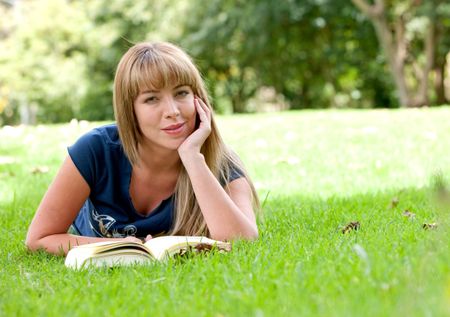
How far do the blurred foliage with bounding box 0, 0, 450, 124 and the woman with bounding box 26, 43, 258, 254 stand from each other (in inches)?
714

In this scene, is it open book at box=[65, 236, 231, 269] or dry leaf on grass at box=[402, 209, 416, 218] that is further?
dry leaf on grass at box=[402, 209, 416, 218]

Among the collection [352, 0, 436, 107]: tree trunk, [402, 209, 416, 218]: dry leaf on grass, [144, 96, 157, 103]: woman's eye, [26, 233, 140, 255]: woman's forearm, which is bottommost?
[352, 0, 436, 107]: tree trunk

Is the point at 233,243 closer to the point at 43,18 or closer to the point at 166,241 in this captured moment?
the point at 166,241

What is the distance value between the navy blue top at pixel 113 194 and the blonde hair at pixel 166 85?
0.07 m

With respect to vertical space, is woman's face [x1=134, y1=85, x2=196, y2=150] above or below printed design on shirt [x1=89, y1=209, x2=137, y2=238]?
above

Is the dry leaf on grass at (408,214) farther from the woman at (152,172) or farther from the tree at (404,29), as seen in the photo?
the tree at (404,29)

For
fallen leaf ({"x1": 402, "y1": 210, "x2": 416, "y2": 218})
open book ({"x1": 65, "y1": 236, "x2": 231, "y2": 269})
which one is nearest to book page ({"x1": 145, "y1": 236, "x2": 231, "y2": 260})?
open book ({"x1": 65, "y1": 236, "x2": 231, "y2": 269})

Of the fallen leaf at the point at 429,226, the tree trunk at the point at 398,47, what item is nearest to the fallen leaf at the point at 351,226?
the fallen leaf at the point at 429,226

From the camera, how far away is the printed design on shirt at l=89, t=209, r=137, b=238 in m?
3.53

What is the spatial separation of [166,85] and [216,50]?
2236 centimetres

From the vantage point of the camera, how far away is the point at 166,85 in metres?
3.24

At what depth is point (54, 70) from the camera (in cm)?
2700

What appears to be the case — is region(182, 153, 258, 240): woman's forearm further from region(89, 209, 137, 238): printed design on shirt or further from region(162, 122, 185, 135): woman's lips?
region(89, 209, 137, 238): printed design on shirt

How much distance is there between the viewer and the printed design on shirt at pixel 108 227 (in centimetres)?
353
